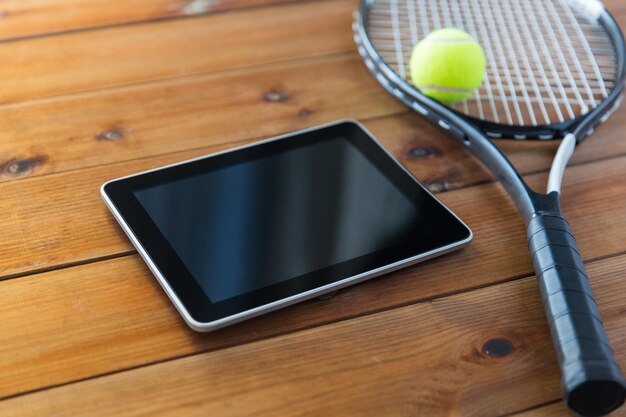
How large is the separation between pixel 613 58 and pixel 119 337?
626mm

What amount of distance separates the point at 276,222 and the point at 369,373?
17 centimetres

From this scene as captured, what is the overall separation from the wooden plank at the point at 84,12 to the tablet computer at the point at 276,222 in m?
0.33

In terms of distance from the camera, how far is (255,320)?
64cm

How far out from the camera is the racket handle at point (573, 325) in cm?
55

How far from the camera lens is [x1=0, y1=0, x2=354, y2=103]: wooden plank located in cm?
91

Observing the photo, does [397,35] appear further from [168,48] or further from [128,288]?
[128,288]

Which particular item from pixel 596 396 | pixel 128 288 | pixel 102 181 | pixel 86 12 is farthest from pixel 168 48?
pixel 596 396

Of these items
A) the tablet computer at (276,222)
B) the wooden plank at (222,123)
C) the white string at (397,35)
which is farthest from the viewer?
the white string at (397,35)

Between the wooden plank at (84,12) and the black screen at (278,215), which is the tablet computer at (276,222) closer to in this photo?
the black screen at (278,215)

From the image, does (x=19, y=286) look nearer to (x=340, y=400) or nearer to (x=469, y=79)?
(x=340, y=400)

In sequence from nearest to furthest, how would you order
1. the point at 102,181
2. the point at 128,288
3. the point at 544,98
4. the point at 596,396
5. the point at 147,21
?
1. the point at 596,396
2. the point at 128,288
3. the point at 102,181
4. the point at 544,98
5. the point at 147,21

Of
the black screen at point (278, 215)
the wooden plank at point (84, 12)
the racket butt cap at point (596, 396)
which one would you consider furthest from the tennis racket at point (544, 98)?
the wooden plank at point (84, 12)

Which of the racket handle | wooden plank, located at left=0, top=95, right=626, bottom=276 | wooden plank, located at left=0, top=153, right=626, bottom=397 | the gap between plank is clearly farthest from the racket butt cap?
the gap between plank

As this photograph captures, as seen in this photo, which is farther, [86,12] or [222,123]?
[86,12]
